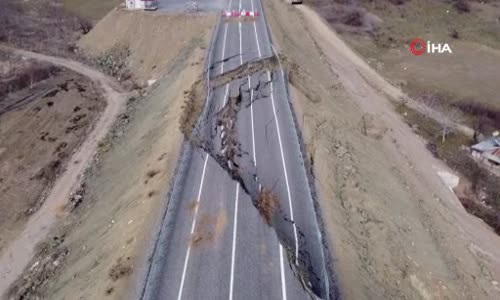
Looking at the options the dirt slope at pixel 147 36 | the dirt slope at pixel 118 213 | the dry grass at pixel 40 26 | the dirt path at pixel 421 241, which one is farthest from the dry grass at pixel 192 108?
the dry grass at pixel 40 26

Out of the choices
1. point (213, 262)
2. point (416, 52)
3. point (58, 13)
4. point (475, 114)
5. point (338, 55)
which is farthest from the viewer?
point (58, 13)

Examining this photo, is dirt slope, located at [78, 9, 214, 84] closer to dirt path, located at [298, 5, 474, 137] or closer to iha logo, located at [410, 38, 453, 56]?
dirt path, located at [298, 5, 474, 137]

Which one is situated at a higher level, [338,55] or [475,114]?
[338,55]

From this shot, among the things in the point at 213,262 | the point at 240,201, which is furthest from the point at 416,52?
the point at 213,262

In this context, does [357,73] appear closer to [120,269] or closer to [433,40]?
[433,40]

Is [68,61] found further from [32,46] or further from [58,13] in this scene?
[58,13]

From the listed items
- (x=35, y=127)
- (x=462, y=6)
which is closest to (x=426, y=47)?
(x=462, y=6)
